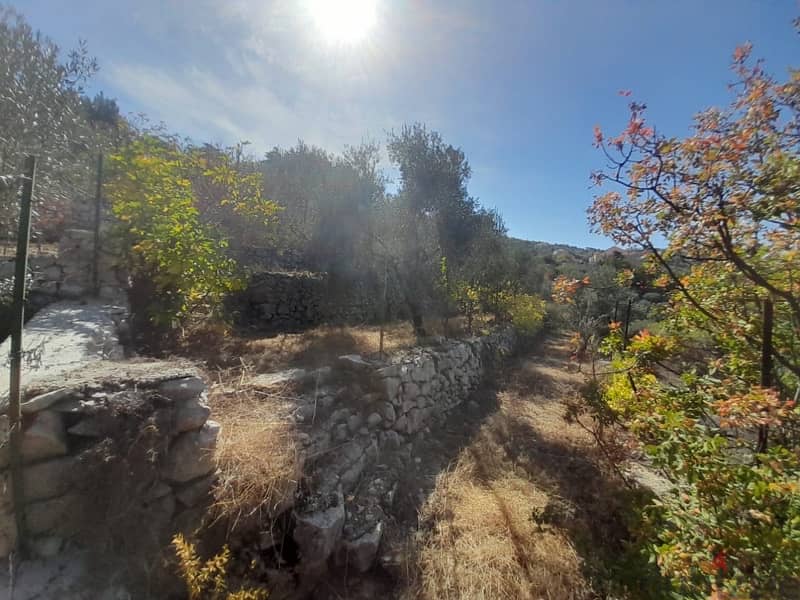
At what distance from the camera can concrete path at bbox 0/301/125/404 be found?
2227 millimetres

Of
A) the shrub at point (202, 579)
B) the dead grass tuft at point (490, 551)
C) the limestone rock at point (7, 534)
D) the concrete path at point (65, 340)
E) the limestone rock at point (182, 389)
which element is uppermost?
the concrete path at point (65, 340)

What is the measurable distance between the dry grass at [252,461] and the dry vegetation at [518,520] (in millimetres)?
1272

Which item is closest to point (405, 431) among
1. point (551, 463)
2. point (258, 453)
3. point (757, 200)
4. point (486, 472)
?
point (486, 472)

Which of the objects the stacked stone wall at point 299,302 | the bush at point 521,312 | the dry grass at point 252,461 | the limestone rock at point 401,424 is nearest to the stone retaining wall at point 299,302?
the stacked stone wall at point 299,302

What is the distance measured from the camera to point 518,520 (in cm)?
→ 321

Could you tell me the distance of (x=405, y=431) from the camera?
14.7 ft

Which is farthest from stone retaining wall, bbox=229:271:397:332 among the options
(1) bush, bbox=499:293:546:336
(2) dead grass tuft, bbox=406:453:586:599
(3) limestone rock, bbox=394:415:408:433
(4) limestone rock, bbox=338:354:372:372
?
(2) dead grass tuft, bbox=406:453:586:599

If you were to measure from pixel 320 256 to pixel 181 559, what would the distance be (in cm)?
889

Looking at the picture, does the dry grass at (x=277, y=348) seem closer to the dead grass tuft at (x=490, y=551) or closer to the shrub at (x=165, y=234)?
the shrub at (x=165, y=234)

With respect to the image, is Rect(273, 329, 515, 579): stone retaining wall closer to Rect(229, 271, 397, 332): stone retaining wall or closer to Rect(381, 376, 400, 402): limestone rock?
Rect(381, 376, 400, 402): limestone rock

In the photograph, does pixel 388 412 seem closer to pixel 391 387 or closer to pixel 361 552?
pixel 391 387

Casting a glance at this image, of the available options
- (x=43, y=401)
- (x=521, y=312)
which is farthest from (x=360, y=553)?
(x=521, y=312)

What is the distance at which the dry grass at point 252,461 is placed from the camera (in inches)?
88.8

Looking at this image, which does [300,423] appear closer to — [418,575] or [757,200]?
[418,575]
